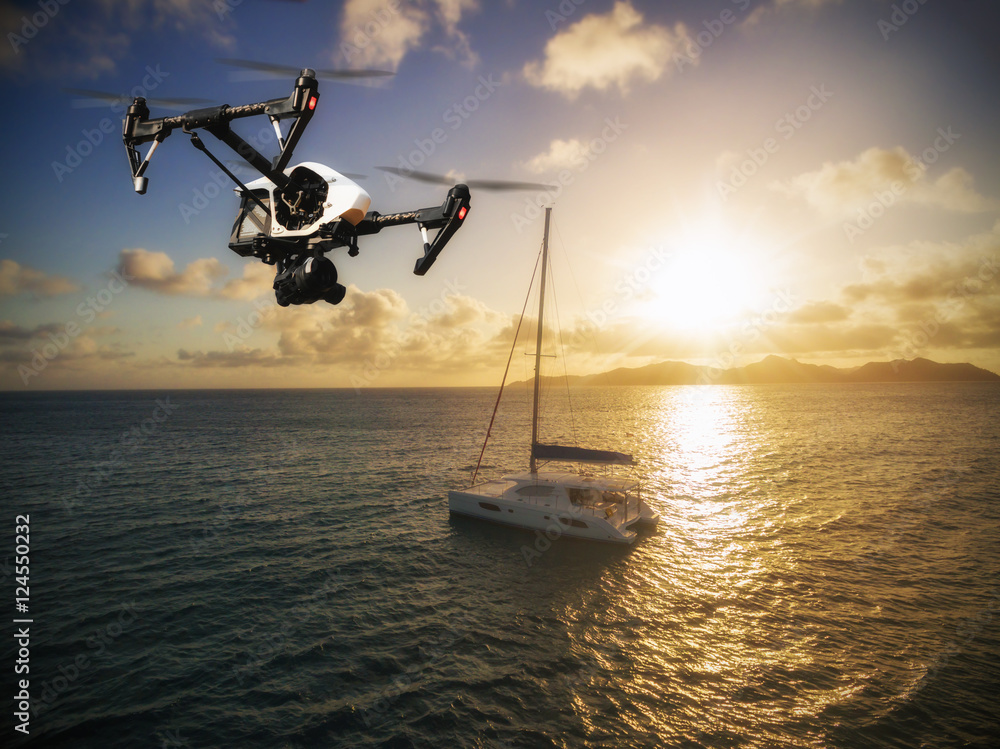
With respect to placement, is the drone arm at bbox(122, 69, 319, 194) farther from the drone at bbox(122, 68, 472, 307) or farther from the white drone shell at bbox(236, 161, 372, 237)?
the white drone shell at bbox(236, 161, 372, 237)

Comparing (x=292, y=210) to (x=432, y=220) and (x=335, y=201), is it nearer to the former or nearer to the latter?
(x=335, y=201)

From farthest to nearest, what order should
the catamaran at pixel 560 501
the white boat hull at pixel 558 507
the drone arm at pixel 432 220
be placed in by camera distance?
the catamaran at pixel 560 501, the white boat hull at pixel 558 507, the drone arm at pixel 432 220

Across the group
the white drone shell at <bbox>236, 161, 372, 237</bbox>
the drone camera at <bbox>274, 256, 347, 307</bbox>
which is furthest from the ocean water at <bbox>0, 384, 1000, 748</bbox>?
the white drone shell at <bbox>236, 161, 372, 237</bbox>

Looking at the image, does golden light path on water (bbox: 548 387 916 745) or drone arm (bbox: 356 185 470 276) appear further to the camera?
golden light path on water (bbox: 548 387 916 745)

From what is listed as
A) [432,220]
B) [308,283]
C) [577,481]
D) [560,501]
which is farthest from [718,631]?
[308,283]

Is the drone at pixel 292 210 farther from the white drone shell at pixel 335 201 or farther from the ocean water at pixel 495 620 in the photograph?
the ocean water at pixel 495 620

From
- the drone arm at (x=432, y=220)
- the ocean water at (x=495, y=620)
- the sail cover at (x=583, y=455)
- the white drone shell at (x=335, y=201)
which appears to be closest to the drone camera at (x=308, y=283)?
the white drone shell at (x=335, y=201)
